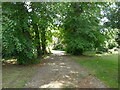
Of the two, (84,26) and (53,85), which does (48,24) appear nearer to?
(84,26)

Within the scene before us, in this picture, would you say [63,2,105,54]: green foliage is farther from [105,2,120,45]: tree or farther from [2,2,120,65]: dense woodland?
[105,2,120,45]: tree

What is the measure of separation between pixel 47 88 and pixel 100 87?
6.26 feet

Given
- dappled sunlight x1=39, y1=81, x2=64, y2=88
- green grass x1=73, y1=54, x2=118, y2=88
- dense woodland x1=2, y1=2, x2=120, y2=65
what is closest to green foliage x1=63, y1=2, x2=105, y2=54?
dense woodland x1=2, y1=2, x2=120, y2=65

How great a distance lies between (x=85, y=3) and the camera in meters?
12.5

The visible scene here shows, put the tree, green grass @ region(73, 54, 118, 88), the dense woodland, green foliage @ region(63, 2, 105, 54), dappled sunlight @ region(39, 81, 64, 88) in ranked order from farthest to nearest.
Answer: green foliage @ region(63, 2, 105, 54) < the dense woodland < the tree < green grass @ region(73, 54, 118, 88) < dappled sunlight @ region(39, 81, 64, 88)

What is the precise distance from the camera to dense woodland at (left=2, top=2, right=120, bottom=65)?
21.6 ft

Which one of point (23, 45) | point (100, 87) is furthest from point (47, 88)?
point (23, 45)

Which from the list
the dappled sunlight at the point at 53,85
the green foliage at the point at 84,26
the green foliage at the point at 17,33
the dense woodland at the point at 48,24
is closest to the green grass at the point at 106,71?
the dense woodland at the point at 48,24

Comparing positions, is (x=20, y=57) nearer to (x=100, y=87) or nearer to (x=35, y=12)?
(x=35, y=12)

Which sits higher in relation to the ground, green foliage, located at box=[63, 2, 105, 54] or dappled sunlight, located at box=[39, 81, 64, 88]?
green foliage, located at box=[63, 2, 105, 54]

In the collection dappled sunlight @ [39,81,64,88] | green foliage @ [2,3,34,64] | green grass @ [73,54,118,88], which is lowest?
green grass @ [73,54,118,88]

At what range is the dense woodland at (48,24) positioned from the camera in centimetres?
659

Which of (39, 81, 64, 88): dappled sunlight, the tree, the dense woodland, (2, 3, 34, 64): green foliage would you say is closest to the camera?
(39, 81, 64, 88): dappled sunlight

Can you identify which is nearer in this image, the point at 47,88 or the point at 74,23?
the point at 47,88
